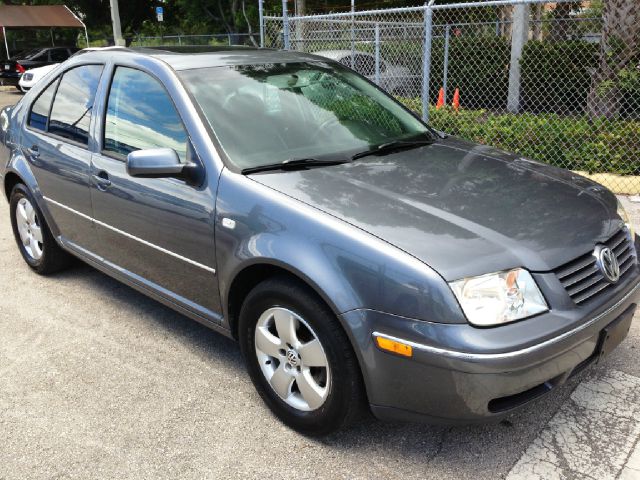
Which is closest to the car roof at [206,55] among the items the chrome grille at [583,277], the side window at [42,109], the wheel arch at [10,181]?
the side window at [42,109]

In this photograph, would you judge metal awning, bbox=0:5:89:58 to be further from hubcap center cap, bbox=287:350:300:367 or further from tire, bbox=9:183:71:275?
hubcap center cap, bbox=287:350:300:367

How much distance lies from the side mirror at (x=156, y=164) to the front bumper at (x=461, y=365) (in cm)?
117

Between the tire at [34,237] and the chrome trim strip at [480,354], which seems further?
the tire at [34,237]

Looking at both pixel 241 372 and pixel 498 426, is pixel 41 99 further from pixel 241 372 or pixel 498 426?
pixel 498 426

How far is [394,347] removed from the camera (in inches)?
92.0

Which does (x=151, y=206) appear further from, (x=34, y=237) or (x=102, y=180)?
(x=34, y=237)

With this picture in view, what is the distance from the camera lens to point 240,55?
3781 millimetres

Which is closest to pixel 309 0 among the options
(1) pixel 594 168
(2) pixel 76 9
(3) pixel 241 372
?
(2) pixel 76 9

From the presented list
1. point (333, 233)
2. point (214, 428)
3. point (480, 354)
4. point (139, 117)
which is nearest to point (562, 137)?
point (139, 117)

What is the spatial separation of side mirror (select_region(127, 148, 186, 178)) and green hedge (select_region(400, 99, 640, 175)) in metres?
5.31

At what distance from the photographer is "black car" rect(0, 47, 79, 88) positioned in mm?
19938

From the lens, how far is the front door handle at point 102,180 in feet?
11.8

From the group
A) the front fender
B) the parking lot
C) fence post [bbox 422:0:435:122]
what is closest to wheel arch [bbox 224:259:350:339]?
the front fender

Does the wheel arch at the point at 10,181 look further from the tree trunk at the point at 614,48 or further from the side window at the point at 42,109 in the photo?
the tree trunk at the point at 614,48
